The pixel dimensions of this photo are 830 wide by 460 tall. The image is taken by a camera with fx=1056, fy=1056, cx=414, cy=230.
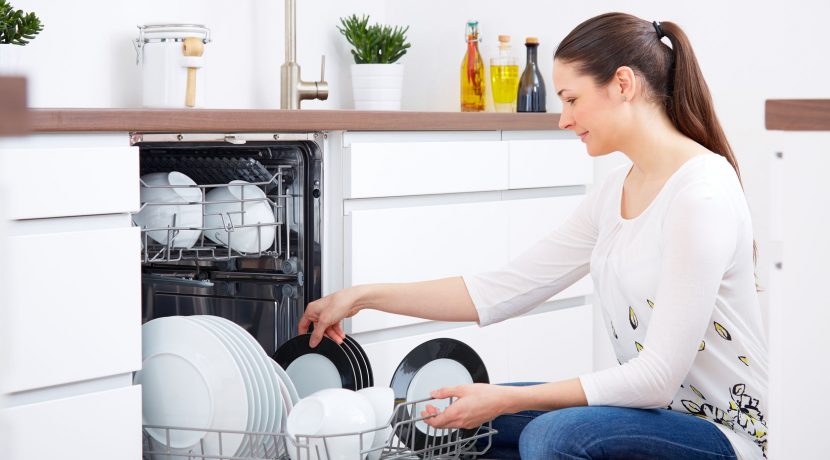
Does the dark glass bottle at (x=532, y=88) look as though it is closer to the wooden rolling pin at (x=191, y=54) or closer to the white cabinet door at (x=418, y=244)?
the white cabinet door at (x=418, y=244)

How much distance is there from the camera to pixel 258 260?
2.02 metres

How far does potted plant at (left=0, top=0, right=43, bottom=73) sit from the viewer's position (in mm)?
1851

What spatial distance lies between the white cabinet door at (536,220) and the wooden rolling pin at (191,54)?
0.73 m

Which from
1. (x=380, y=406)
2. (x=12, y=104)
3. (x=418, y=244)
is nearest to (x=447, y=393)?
(x=380, y=406)

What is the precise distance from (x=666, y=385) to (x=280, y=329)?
0.82 meters

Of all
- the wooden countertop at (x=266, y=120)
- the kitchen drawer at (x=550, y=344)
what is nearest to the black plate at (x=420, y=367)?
the wooden countertop at (x=266, y=120)

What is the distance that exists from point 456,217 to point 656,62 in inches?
28.6

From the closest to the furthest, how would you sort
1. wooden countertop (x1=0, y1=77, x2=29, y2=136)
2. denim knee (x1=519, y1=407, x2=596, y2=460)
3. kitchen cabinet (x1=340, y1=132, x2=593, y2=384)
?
wooden countertop (x1=0, y1=77, x2=29, y2=136) < denim knee (x1=519, y1=407, x2=596, y2=460) < kitchen cabinet (x1=340, y1=132, x2=593, y2=384)

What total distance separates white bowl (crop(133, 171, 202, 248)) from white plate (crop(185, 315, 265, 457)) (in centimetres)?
22

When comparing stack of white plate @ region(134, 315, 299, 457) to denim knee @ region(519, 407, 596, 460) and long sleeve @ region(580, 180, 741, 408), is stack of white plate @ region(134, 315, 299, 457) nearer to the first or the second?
denim knee @ region(519, 407, 596, 460)

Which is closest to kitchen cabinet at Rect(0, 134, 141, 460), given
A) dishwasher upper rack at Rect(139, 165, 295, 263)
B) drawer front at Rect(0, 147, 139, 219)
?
drawer front at Rect(0, 147, 139, 219)

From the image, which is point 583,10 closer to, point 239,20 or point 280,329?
point 239,20

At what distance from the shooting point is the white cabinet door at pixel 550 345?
8.10 feet

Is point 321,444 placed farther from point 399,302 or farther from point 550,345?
point 550,345
